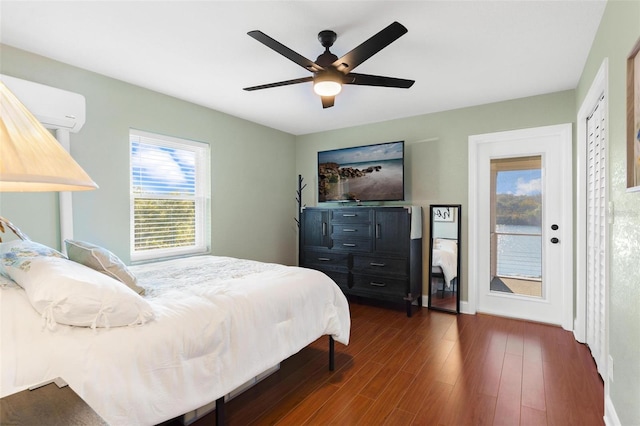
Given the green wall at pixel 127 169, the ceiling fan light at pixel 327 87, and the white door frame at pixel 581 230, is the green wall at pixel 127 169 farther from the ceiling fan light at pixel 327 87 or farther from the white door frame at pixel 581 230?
the white door frame at pixel 581 230

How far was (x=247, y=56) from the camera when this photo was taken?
2.56m

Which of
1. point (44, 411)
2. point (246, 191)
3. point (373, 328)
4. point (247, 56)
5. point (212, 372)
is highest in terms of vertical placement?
point (247, 56)

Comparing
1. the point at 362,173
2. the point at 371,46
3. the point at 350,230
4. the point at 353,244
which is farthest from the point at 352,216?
the point at 371,46

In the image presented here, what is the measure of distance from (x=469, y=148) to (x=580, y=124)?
42.2 inches

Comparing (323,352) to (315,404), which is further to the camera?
(323,352)

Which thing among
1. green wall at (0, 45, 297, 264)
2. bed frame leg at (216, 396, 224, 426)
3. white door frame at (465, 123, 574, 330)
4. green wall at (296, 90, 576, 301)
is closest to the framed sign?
green wall at (296, 90, 576, 301)

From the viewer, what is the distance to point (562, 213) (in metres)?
3.38

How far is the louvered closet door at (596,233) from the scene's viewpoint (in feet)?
7.66

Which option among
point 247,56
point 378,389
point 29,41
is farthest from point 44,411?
point 29,41

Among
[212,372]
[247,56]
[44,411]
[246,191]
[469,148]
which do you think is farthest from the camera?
[246,191]

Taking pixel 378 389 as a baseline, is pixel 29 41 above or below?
above

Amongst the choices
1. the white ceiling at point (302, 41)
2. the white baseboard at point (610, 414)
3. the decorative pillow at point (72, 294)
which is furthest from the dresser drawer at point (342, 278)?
the decorative pillow at point (72, 294)

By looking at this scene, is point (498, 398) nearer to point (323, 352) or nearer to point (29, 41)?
point (323, 352)

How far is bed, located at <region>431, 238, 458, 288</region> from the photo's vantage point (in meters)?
3.91
